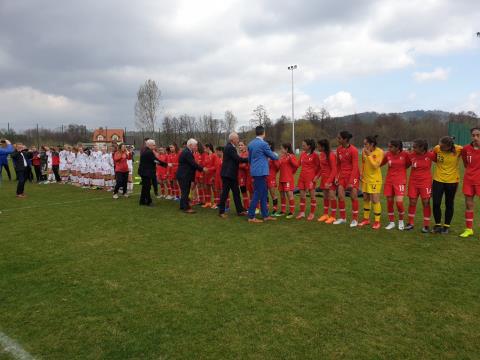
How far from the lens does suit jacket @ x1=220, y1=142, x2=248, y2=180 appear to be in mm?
8922

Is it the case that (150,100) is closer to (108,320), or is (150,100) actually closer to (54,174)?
(54,174)

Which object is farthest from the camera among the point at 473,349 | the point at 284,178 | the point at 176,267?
the point at 284,178

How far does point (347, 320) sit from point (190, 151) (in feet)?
23.3

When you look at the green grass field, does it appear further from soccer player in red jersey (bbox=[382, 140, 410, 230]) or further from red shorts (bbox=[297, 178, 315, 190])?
red shorts (bbox=[297, 178, 315, 190])

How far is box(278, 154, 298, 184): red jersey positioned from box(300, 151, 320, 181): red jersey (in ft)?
0.79

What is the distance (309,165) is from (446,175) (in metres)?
2.94

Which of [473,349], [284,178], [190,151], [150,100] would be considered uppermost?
[150,100]

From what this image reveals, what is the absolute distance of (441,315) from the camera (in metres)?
3.88

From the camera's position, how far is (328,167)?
27.4 feet

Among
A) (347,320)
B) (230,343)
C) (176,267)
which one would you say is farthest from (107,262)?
(347,320)

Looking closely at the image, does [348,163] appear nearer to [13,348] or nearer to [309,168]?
[309,168]

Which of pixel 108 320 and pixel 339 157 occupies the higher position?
pixel 339 157

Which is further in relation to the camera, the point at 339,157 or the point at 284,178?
the point at 284,178

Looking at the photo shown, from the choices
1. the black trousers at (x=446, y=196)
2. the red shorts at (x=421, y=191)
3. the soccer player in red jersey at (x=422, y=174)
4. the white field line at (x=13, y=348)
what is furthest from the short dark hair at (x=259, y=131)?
the white field line at (x=13, y=348)
